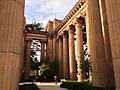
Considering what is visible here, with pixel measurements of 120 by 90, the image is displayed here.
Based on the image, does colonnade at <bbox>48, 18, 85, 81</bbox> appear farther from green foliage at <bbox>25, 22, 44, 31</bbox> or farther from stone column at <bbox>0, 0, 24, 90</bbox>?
stone column at <bbox>0, 0, 24, 90</bbox>

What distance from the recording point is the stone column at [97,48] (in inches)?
471

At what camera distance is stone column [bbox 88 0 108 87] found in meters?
12.0

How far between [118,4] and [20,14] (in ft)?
20.1

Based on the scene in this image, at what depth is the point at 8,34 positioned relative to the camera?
8500 mm

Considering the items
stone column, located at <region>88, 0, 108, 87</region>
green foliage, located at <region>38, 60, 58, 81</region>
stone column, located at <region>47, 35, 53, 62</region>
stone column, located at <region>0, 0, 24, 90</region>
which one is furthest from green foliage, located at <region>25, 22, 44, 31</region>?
stone column, located at <region>0, 0, 24, 90</region>

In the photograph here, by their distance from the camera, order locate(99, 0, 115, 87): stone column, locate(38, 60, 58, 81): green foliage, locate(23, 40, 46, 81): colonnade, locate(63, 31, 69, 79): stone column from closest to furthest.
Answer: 1. locate(99, 0, 115, 87): stone column
2. locate(63, 31, 69, 79): stone column
3. locate(38, 60, 58, 81): green foliage
4. locate(23, 40, 46, 81): colonnade

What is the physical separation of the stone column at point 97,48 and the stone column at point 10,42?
20.7 feet

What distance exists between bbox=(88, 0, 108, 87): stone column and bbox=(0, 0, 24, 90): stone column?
6.32 meters

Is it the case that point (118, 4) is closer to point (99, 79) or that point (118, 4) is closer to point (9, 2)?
point (99, 79)

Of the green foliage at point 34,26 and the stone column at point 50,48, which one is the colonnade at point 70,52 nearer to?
the stone column at point 50,48

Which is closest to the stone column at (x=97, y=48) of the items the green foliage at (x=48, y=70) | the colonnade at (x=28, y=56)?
the green foliage at (x=48, y=70)

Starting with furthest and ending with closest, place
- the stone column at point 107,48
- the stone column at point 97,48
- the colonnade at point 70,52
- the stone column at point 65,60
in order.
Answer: the stone column at point 65,60
the colonnade at point 70,52
the stone column at point 107,48
the stone column at point 97,48

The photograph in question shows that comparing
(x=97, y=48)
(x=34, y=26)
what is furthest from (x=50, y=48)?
(x=97, y=48)

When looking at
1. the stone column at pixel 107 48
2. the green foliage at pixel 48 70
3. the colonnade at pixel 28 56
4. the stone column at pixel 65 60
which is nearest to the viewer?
the stone column at pixel 107 48
